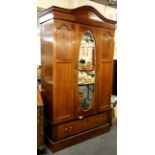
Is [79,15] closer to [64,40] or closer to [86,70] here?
[64,40]

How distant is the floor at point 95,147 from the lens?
253cm

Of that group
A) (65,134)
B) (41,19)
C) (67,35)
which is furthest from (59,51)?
(65,134)

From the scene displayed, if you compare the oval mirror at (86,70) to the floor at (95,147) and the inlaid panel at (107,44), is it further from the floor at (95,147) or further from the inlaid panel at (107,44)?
the floor at (95,147)

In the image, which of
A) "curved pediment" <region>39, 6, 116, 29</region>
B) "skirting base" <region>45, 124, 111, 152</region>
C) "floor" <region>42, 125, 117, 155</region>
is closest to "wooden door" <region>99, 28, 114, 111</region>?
"curved pediment" <region>39, 6, 116, 29</region>

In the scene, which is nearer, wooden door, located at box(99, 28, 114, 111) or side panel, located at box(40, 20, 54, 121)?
side panel, located at box(40, 20, 54, 121)

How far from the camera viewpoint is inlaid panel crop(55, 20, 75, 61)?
237cm

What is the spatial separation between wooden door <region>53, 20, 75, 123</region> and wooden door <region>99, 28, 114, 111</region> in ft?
2.08

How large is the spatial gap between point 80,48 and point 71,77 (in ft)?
1.57

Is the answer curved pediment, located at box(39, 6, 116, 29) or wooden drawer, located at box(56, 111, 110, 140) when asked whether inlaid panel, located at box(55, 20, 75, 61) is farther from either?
wooden drawer, located at box(56, 111, 110, 140)

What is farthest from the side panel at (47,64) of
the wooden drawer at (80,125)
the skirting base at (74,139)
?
the skirting base at (74,139)

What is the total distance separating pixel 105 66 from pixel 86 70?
1.26 feet

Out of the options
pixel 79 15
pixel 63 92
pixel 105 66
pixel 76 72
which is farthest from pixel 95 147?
pixel 79 15

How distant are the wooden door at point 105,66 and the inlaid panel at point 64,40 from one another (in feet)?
2.05
